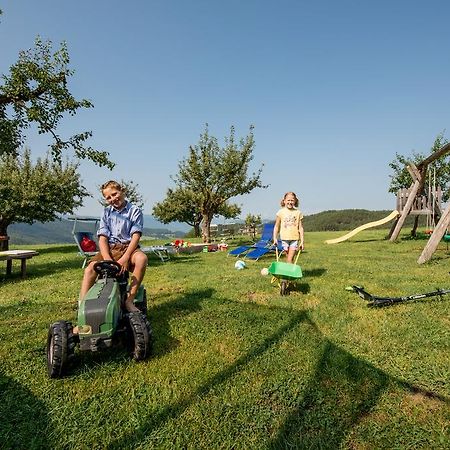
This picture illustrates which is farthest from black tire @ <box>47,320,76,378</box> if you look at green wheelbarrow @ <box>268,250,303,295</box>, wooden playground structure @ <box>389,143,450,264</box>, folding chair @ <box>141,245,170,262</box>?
wooden playground structure @ <box>389,143,450,264</box>

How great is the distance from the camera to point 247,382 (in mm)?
3316

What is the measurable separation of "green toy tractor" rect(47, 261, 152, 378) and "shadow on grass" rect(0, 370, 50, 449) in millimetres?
331

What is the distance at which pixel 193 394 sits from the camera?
3094 mm

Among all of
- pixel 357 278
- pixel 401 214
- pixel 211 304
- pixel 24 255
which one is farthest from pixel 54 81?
pixel 401 214


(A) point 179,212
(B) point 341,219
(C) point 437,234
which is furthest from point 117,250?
(B) point 341,219

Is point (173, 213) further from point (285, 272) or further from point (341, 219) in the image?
point (341, 219)

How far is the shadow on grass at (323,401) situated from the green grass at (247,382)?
11 mm

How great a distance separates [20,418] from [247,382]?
6.73ft

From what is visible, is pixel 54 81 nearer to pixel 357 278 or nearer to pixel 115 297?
pixel 115 297

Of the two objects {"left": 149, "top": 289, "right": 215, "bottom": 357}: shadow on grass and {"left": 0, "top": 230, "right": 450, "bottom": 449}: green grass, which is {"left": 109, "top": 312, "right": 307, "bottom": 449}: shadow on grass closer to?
{"left": 0, "top": 230, "right": 450, "bottom": 449}: green grass

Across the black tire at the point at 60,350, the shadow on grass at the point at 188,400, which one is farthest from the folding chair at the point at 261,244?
the black tire at the point at 60,350

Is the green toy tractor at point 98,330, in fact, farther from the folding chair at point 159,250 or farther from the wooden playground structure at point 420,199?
the wooden playground structure at point 420,199

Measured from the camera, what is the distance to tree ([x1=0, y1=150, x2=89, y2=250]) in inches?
757

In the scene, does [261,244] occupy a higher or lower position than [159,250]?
higher
